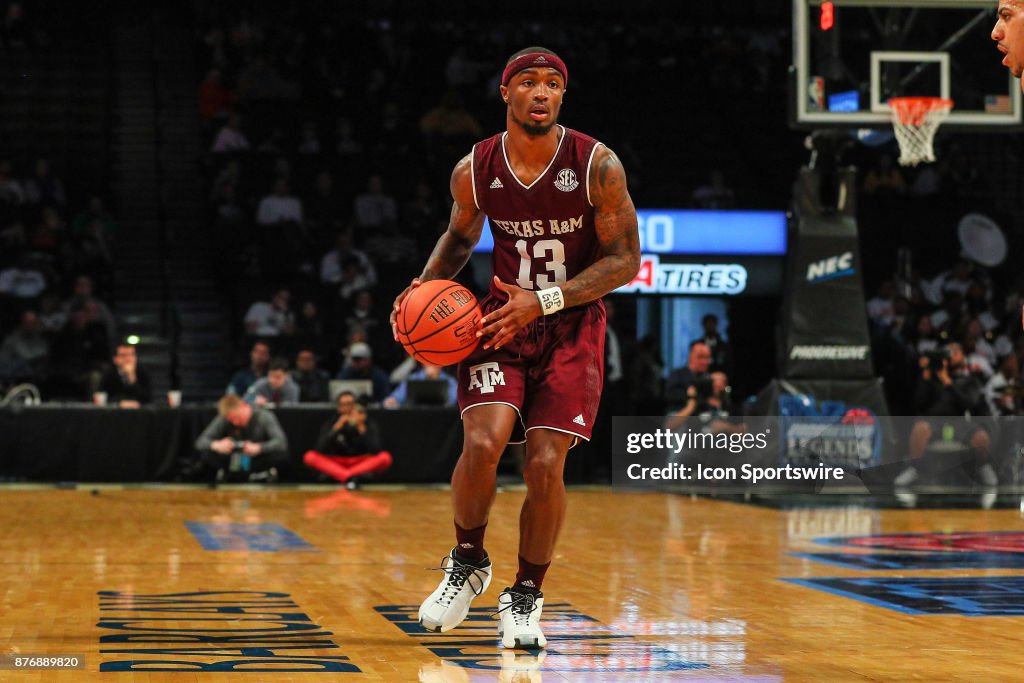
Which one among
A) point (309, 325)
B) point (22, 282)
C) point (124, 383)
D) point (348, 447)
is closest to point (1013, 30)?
point (348, 447)

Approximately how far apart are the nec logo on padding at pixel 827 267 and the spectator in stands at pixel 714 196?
6.12m

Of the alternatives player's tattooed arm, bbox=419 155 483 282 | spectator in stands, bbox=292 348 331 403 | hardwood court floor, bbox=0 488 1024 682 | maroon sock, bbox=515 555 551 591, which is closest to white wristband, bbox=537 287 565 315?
player's tattooed arm, bbox=419 155 483 282

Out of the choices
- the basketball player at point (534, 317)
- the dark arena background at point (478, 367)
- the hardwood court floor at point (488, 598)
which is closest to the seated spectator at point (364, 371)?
the dark arena background at point (478, 367)

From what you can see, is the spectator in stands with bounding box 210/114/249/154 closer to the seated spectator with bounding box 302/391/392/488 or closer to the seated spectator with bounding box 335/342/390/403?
the seated spectator with bounding box 335/342/390/403

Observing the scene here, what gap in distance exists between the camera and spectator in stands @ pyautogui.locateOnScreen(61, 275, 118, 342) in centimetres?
1803

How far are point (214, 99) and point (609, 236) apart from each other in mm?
17516

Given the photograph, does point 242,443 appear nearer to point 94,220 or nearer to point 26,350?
point 26,350

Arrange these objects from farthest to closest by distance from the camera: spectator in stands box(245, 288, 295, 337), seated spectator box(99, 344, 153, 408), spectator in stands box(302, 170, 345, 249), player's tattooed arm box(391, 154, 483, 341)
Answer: spectator in stands box(302, 170, 345, 249), spectator in stands box(245, 288, 295, 337), seated spectator box(99, 344, 153, 408), player's tattooed arm box(391, 154, 483, 341)

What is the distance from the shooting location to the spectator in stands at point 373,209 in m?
20.7

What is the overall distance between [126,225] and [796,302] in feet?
36.1

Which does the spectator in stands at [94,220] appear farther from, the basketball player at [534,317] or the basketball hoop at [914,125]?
the basketball player at [534,317]

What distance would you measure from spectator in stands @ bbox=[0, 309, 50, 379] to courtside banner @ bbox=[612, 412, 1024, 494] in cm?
761

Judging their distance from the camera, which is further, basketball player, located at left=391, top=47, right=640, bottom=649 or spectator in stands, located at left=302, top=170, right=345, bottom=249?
spectator in stands, located at left=302, top=170, right=345, bottom=249

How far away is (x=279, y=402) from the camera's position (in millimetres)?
16312
